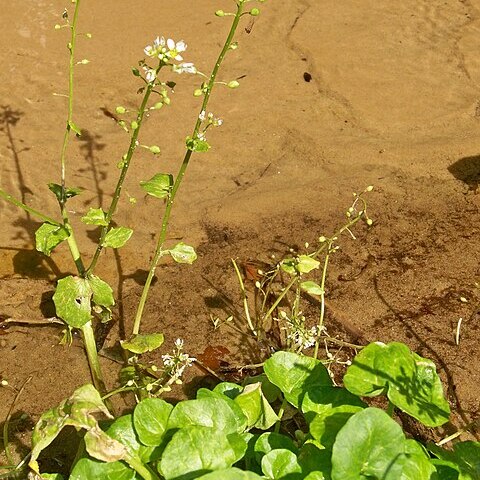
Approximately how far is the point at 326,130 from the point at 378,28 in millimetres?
983

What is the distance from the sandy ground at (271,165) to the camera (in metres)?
2.61

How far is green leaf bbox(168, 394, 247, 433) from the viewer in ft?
6.00

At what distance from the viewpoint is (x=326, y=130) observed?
344 centimetres

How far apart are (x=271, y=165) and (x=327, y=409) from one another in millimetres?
1552

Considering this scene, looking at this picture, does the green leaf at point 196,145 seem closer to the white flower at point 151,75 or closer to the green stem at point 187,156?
the green stem at point 187,156

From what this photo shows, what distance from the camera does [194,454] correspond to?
1703 mm

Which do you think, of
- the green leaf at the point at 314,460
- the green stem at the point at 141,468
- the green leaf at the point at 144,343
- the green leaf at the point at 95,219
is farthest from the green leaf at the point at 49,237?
the green leaf at the point at 314,460

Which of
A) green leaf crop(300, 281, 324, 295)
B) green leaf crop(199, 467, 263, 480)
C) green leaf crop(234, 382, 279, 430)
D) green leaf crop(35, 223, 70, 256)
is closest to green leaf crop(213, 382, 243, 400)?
green leaf crop(234, 382, 279, 430)

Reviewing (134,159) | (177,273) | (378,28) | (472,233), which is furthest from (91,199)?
(378,28)

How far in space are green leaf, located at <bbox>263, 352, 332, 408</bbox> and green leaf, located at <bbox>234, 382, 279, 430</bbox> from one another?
6 cm

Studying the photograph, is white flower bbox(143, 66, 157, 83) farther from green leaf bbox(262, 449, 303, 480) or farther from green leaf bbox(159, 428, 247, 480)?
green leaf bbox(262, 449, 303, 480)

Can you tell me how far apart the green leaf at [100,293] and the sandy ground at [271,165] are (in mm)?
341

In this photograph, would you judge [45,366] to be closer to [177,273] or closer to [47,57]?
[177,273]

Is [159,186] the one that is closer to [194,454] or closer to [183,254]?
[183,254]
